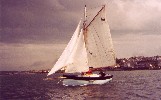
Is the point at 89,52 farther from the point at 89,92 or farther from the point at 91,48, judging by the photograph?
the point at 89,92

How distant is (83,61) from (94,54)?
9.26 feet

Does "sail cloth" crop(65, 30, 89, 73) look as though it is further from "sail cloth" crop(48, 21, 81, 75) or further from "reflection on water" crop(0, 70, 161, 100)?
"reflection on water" crop(0, 70, 161, 100)

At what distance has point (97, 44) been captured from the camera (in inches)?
2525

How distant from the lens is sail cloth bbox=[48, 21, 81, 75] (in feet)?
193

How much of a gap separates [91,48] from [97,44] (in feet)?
4.85

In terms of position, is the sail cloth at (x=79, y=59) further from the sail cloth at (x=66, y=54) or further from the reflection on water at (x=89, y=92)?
the reflection on water at (x=89, y=92)

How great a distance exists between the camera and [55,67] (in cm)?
5859

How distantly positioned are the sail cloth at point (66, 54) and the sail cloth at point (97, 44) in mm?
3283

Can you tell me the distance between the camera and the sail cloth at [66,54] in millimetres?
58719

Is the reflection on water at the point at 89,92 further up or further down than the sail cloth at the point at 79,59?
further down

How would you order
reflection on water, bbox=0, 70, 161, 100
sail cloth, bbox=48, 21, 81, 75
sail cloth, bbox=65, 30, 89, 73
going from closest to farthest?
reflection on water, bbox=0, 70, 161, 100
sail cloth, bbox=48, 21, 81, 75
sail cloth, bbox=65, 30, 89, 73

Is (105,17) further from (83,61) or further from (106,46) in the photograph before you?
(83,61)

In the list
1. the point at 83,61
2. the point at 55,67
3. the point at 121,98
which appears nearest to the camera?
the point at 121,98

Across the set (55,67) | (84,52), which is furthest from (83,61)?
(55,67)
